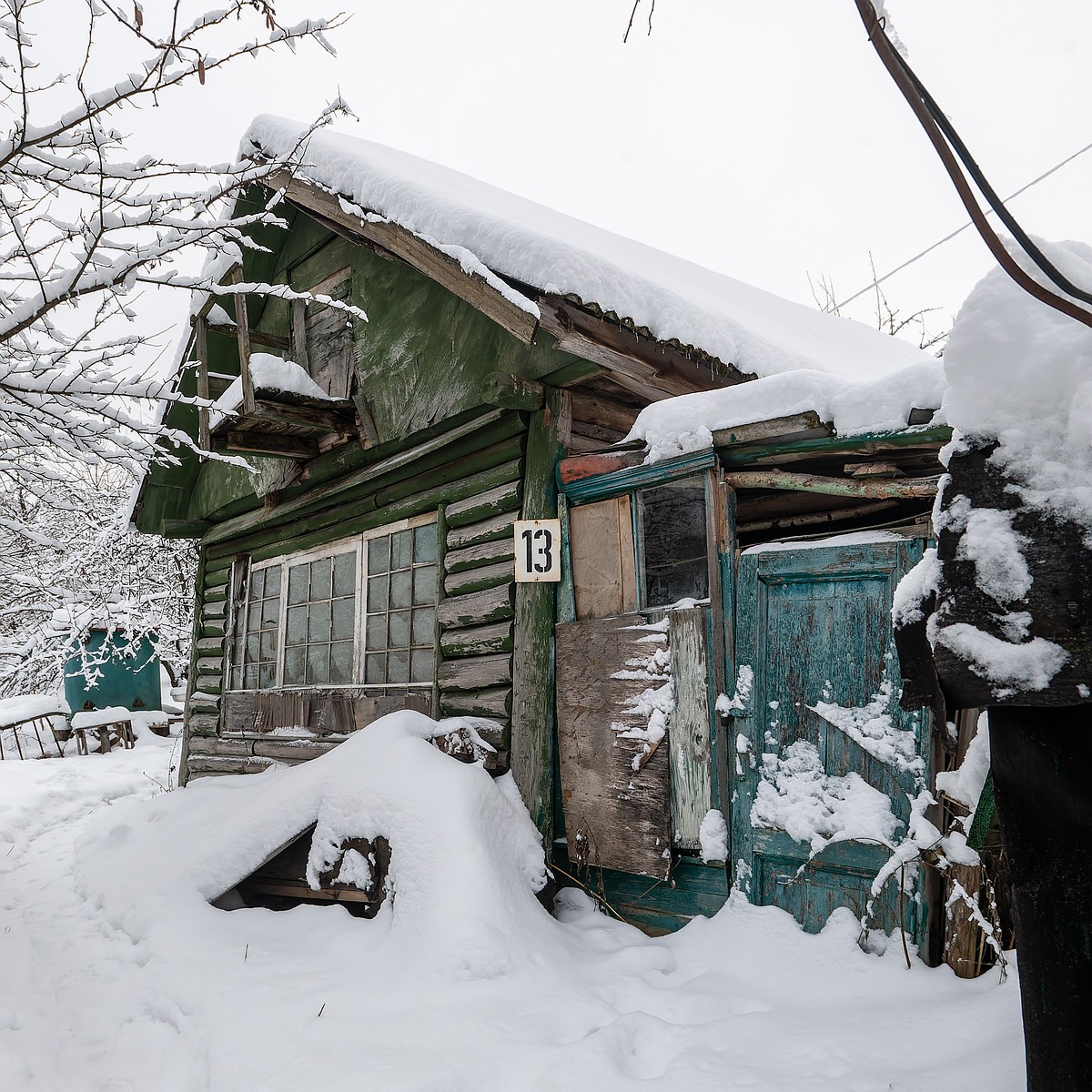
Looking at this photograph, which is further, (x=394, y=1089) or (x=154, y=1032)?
(x=154, y=1032)

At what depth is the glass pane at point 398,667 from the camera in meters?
6.15

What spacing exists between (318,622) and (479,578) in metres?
2.37

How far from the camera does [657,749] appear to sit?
4.23 m

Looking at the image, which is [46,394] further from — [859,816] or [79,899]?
[859,816]

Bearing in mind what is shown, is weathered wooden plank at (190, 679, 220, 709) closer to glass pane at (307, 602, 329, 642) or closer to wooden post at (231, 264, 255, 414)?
glass pane at (307, 602, 329, 642)

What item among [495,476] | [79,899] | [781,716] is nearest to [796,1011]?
[781,716]

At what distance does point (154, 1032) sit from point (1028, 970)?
11.2 ft

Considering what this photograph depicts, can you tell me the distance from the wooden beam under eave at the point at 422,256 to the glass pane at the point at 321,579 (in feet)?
9.12

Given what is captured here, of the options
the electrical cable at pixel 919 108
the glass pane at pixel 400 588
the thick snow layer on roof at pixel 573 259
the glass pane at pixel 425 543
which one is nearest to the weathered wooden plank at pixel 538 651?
the thick snow layer on roof at pixel 573 259

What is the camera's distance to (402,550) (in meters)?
6.39

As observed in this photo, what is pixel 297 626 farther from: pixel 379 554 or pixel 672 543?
pixel 672 543

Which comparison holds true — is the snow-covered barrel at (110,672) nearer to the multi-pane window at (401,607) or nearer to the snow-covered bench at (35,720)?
the snow-covered bench at (35,720)

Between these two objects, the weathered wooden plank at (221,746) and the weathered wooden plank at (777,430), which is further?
the weathered wooden plank at (221,746)

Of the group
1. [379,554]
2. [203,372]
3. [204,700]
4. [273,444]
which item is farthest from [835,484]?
[204,700]
